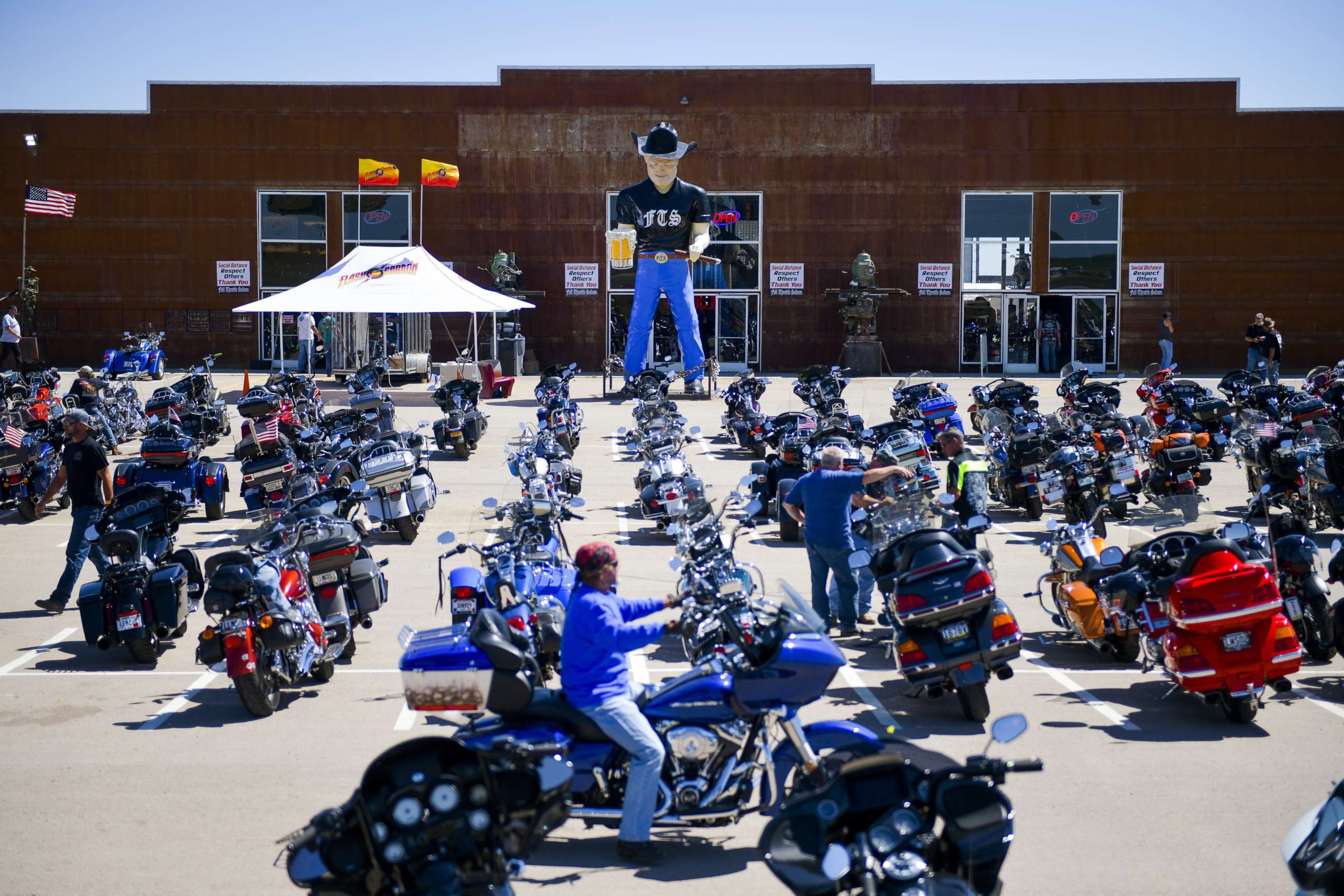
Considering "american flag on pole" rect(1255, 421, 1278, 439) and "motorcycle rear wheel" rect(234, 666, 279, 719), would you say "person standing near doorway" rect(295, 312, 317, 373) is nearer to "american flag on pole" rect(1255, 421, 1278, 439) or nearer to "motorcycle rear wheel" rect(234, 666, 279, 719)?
"american flag on pole" rect(1255, 421, 1278, 439)

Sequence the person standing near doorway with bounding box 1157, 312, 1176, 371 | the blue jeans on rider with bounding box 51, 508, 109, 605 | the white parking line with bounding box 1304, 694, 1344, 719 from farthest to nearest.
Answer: the person standing near doorway with bounding box 1157, 312, 1176, 371, the blue jeans on rider with bounding box 51, 508, 109, 605, the white parking line with bounding box 1304, 694, 1344, 719

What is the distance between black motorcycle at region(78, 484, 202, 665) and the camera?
10.4 metres

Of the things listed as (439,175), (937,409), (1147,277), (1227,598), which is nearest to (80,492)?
(1227,598)

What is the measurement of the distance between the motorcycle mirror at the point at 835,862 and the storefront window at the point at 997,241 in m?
40.0

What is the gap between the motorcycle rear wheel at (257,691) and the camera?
8.95 m

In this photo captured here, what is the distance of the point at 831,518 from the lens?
1073 centimetres

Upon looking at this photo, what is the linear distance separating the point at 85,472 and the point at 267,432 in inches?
183

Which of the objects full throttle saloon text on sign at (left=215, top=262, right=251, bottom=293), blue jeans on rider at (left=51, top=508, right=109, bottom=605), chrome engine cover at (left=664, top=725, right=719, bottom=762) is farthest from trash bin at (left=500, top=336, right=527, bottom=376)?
chrome engine cover at (left=664, top=725, right=719, bottom=762)

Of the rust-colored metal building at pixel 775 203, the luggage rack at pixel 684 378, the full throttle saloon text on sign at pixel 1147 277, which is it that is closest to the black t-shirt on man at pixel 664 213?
the luggage rack at pixel 684 378

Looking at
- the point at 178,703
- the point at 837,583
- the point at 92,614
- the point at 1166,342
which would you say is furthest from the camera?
the point at 1166,342

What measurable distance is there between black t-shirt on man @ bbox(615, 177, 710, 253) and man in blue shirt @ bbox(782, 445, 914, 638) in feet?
61.8

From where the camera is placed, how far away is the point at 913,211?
4259 cm

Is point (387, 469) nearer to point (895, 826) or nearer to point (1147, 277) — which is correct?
point (895, 826)

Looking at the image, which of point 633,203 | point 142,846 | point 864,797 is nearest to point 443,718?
point 142,846
